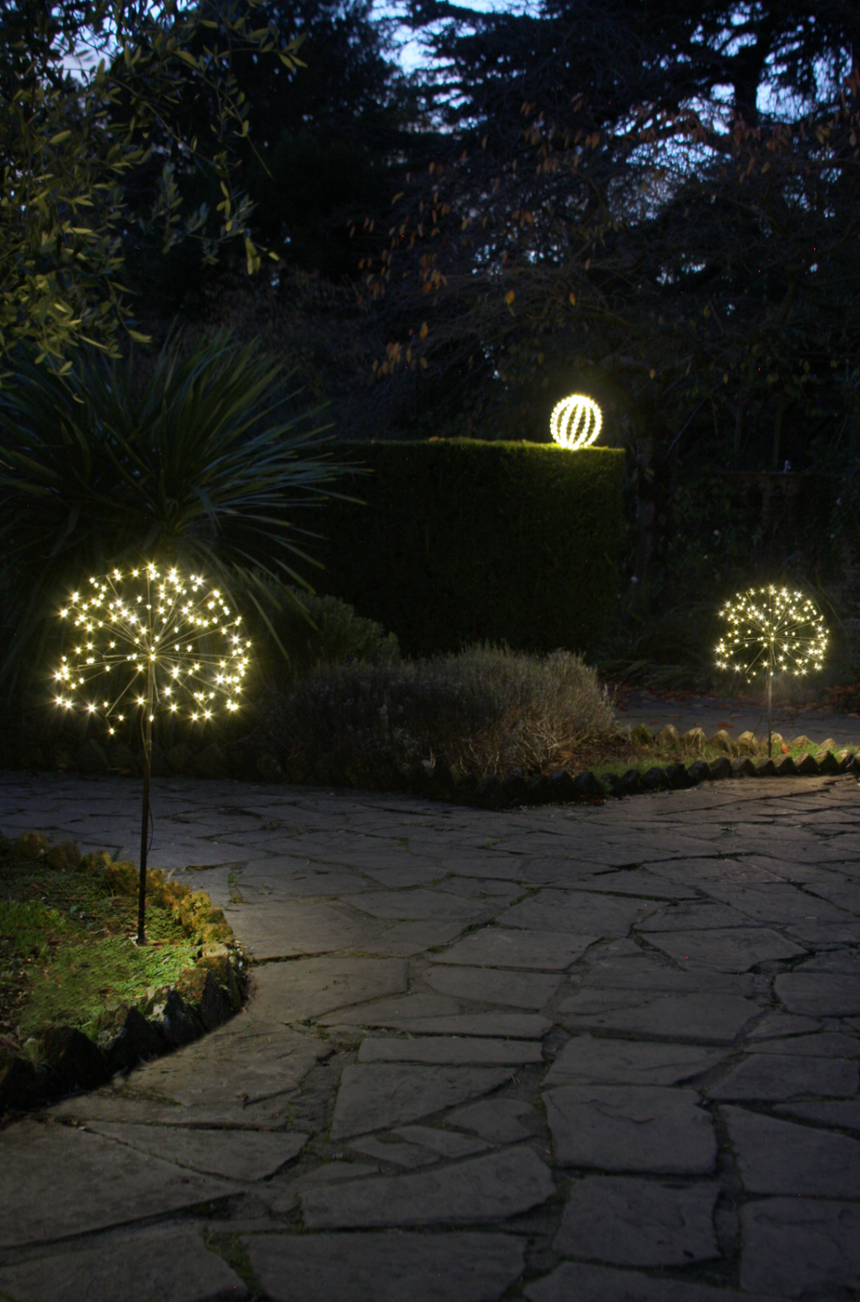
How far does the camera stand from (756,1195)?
229 cm

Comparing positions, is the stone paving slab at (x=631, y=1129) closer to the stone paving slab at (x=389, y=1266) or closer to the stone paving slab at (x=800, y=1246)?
the stone paving slab at (x=800, y=1246)

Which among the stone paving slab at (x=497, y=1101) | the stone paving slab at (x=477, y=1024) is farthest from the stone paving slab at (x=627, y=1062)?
the stone paving slab at (x=477, y=1024)

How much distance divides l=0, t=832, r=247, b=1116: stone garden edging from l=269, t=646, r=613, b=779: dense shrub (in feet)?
8.38

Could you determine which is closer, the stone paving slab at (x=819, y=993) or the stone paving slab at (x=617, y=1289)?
the stone paving slab at (x=617, y=1289)

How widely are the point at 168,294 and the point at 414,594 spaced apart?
10095 millimetres

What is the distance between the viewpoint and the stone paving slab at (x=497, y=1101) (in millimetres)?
2092

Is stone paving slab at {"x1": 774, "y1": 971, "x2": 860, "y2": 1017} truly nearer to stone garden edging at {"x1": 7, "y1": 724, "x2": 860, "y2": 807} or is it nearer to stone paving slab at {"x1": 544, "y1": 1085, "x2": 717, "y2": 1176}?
stone paving slab at {"x1": 544, "y1": 1085, "x2": 717, "y2": 1176}

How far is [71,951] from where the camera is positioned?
11.3 feet

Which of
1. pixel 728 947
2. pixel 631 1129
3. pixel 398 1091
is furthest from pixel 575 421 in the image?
pixel 631 1129

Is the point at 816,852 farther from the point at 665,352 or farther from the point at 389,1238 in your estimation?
the point at 665,352

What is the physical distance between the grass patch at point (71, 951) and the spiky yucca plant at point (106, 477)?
272 centimetres

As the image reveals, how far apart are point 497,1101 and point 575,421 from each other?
916 cm

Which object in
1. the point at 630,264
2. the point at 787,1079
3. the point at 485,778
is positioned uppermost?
the point at 630,264

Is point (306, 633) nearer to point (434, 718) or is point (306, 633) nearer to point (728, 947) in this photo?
point (434, 718)
